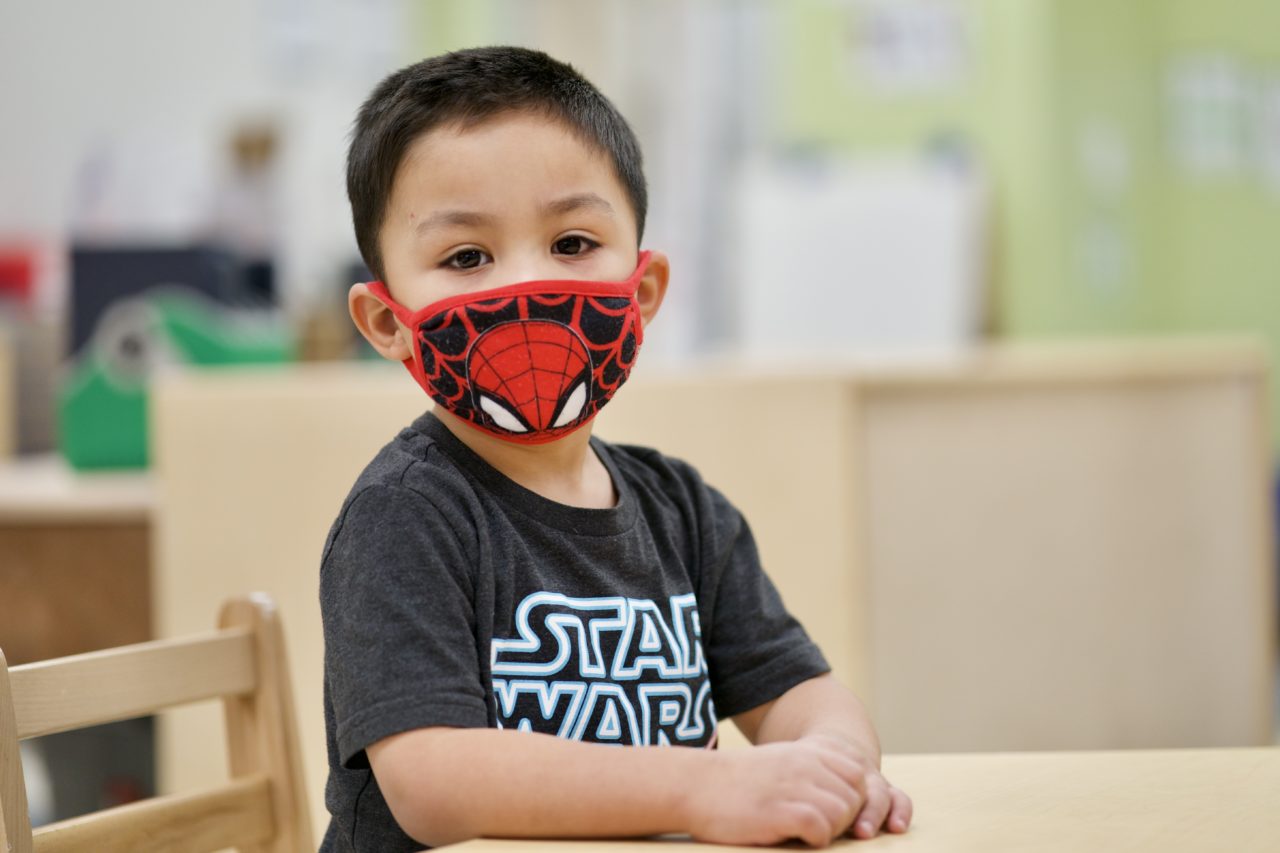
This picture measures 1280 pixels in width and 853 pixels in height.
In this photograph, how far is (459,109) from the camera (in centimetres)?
83

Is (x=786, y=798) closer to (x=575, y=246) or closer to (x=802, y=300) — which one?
(x=575, y=246)

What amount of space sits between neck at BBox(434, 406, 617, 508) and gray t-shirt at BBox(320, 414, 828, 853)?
12mm

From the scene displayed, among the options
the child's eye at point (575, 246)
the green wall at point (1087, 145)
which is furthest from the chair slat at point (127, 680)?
the green wall at point (1087, 145)

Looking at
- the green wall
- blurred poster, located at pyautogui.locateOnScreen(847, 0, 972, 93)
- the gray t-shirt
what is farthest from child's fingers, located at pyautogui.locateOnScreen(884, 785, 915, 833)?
blurred poster, located at pyautogui.locateOnScreen(847, 0, 972, 93)

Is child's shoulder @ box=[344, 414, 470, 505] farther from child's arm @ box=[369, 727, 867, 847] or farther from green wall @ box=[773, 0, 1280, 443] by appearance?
green wall @ box=[773, 0, 1280, 443]

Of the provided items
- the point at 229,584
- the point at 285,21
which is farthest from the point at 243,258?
the point at 285,21

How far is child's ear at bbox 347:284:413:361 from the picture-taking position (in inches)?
34.4

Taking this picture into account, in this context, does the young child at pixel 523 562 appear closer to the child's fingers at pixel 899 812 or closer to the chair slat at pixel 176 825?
the child's fingers at pixel 899 812

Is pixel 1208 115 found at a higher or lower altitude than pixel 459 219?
higher

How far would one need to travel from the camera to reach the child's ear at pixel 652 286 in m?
0.92

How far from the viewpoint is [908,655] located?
2.01 meters

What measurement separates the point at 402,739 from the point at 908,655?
1.37 meters

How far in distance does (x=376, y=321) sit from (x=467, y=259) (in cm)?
9

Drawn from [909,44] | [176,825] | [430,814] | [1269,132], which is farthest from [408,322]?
[1269,132]
